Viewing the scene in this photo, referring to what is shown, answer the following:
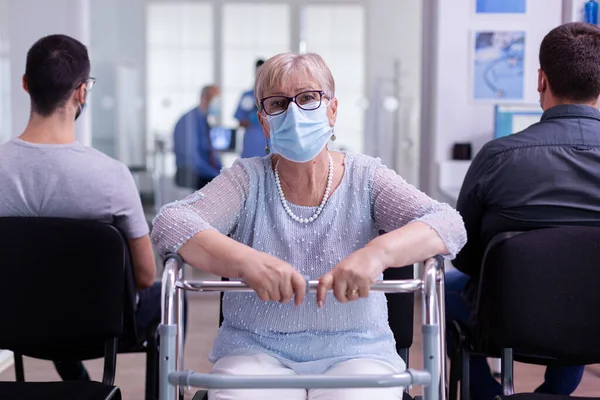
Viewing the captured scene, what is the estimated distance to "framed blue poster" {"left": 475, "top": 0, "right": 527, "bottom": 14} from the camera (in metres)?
4.37

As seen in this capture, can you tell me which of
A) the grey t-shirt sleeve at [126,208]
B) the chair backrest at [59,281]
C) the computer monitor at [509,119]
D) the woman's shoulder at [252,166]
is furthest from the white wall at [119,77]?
the woman's shoulder at [252,166]

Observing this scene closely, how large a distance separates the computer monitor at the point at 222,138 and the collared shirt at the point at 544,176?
10.1 feet

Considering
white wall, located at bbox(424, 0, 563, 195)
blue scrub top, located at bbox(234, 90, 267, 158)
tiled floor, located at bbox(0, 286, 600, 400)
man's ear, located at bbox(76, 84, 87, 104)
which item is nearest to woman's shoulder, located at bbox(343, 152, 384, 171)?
man's ear, located at bbox(76, 84, 87, 104)

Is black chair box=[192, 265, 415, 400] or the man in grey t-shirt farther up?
the man in grey t-shirt

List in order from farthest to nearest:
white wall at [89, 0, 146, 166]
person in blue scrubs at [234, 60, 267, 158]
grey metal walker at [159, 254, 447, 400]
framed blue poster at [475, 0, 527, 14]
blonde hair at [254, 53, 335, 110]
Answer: person in blue scrubs at [234, 60, 267, 158]
white wall at [89, 0, 146, 166]
framed blue poster at [475, 0, 527, 14]
blonde hair at [254, 53, 335, 110]
grey metal walker at [159, 254, 447, 400]

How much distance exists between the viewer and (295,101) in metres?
1.72

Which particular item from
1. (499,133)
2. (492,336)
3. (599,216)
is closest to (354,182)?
(492,336)

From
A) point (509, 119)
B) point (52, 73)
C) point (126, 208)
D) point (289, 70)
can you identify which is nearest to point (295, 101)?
point (289, 70)

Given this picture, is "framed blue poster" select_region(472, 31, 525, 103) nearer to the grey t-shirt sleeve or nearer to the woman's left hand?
the grey t-shirt sleeve

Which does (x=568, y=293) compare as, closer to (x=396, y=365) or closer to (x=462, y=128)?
(x=396, y=365)

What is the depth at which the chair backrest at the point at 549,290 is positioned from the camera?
5.79ft

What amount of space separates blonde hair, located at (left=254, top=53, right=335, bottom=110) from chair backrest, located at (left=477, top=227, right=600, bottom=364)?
0.59m

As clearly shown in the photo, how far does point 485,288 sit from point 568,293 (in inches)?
8.0

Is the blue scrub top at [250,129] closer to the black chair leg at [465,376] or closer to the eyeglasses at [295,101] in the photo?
the black chair leg at [465,376]
